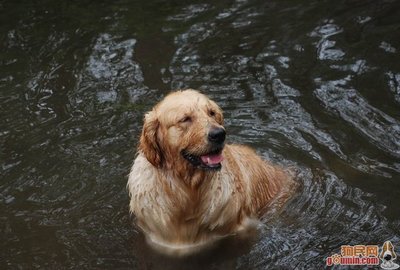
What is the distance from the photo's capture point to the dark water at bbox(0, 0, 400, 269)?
7512mm

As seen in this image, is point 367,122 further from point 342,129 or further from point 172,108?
point 172,108

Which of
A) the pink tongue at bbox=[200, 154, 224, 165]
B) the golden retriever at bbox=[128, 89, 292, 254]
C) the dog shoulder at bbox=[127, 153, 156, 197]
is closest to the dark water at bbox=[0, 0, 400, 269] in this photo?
the golden retriever at bbox=[128, 89, 292, 254]

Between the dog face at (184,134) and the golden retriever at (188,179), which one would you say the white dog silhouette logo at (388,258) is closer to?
the golden retriever at (188,179)

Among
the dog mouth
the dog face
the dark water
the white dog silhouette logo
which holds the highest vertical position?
the dog face

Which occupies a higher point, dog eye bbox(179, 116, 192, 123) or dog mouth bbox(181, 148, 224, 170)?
dog eye bbox(179, 116, 192, 123)

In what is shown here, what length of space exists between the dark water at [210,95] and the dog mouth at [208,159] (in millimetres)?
1271

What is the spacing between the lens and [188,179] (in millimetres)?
6766

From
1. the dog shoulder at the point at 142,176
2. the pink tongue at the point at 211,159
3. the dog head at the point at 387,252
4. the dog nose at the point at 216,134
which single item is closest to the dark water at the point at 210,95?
the dog head at the point at 387,252

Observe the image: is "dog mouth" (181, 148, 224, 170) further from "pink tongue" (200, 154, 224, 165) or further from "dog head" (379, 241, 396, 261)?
"dog head" (379, 241, 396, 261)

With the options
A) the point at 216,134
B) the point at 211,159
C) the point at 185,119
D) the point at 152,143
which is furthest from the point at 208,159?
the point at 152,143

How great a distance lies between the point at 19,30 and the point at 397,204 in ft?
28.9

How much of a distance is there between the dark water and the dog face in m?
1.28

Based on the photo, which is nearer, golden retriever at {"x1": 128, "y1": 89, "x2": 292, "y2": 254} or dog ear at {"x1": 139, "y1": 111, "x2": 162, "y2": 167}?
golden retriever at {"x1": 128, "y1": 89, "x2": 292, "y2": 254}

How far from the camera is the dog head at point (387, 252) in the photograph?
22.0 ft
